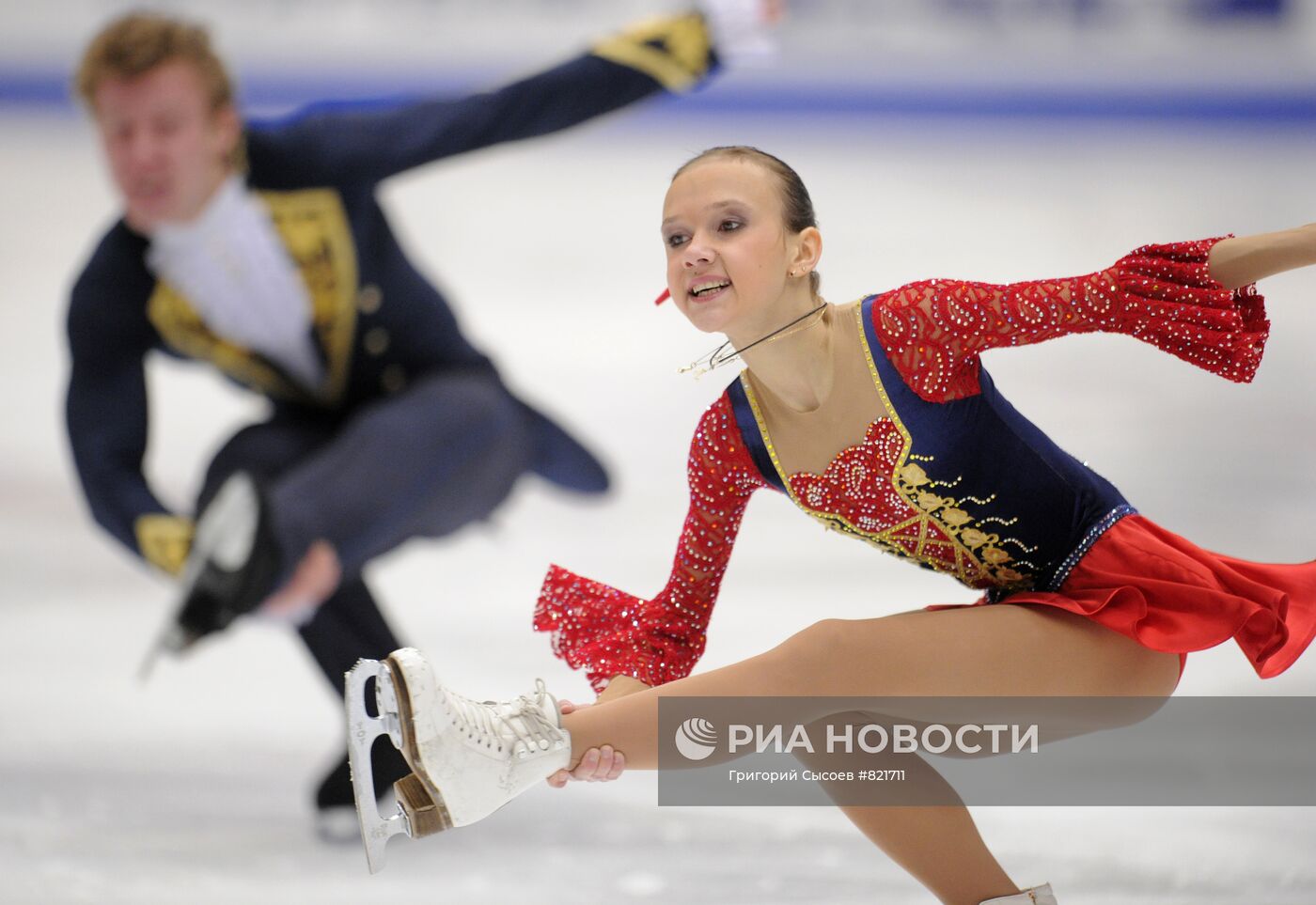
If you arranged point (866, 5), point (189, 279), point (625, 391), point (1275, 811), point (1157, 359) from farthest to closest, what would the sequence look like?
1. point (866, 5)
2. point (625, 391)
3. point (1157, 359)
4. point (189, 279)
5. point (1275, 811)

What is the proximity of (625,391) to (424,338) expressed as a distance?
117 cm

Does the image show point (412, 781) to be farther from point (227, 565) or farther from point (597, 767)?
point (227, 565)

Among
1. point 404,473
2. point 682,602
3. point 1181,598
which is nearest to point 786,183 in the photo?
point 682,602

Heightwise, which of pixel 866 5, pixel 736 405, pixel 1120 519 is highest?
pixel 866 5

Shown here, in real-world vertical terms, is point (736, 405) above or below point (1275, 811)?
above

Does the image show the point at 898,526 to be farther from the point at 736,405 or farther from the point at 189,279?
the point at 189,279

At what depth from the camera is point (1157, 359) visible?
441 cm

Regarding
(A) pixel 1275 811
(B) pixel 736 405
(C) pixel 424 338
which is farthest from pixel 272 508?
(A) pixel 1275 811

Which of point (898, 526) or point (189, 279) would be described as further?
point (189, 279)

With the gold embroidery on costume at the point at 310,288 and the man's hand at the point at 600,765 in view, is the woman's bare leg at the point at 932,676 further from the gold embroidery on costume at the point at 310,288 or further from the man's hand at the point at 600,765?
the gold embroidery on costume at the point at 310,288

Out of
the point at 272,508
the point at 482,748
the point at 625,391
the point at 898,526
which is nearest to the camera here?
the point at 482,748

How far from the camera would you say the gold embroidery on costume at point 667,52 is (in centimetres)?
324

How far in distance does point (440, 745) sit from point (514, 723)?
14cm

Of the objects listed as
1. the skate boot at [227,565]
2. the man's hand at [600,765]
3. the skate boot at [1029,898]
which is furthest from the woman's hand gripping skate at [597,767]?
the skate boot at [227,565]
